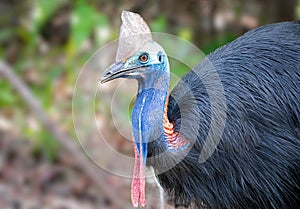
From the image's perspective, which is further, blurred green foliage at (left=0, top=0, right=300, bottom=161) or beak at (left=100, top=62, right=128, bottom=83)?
blurred green foliage at (left=0, top=0, right=300, bottom=161)

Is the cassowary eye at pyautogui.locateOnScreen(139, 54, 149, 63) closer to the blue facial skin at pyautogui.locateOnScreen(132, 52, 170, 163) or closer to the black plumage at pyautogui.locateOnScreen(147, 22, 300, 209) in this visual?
the blue facial skin at pyautogui.locateOnScreen(132, 52, 170, 163)

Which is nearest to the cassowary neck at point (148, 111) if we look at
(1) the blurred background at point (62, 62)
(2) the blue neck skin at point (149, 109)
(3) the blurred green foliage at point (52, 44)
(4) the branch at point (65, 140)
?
(2) the blue neck skin at point (149, 109)

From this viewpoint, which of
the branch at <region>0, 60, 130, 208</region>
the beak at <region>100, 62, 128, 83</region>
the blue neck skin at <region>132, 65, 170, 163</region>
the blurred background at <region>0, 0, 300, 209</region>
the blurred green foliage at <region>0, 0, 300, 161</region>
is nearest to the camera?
the beak at <region>100, 62, 128, 83</region>

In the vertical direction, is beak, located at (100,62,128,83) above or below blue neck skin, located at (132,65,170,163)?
above

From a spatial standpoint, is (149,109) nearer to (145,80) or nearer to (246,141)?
(145,80)

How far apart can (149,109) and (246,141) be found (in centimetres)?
36

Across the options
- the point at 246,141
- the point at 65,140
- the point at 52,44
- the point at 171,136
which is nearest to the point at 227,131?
the point at 246,141

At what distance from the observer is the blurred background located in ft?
15.3

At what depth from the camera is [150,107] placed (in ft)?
8.90

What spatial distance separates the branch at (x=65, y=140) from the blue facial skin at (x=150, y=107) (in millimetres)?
1744

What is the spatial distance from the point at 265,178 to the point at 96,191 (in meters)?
1.93

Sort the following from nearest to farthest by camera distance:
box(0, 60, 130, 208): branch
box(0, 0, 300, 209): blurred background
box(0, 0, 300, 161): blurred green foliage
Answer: box(0, 60, 130, 208): branch < box(0, 0, 300, 209): blurred background < box(0, 0, 300, 161): blurred green foliage

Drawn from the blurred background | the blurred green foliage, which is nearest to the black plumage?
the blurred background

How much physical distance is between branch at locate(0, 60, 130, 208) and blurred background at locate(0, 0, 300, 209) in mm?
11
